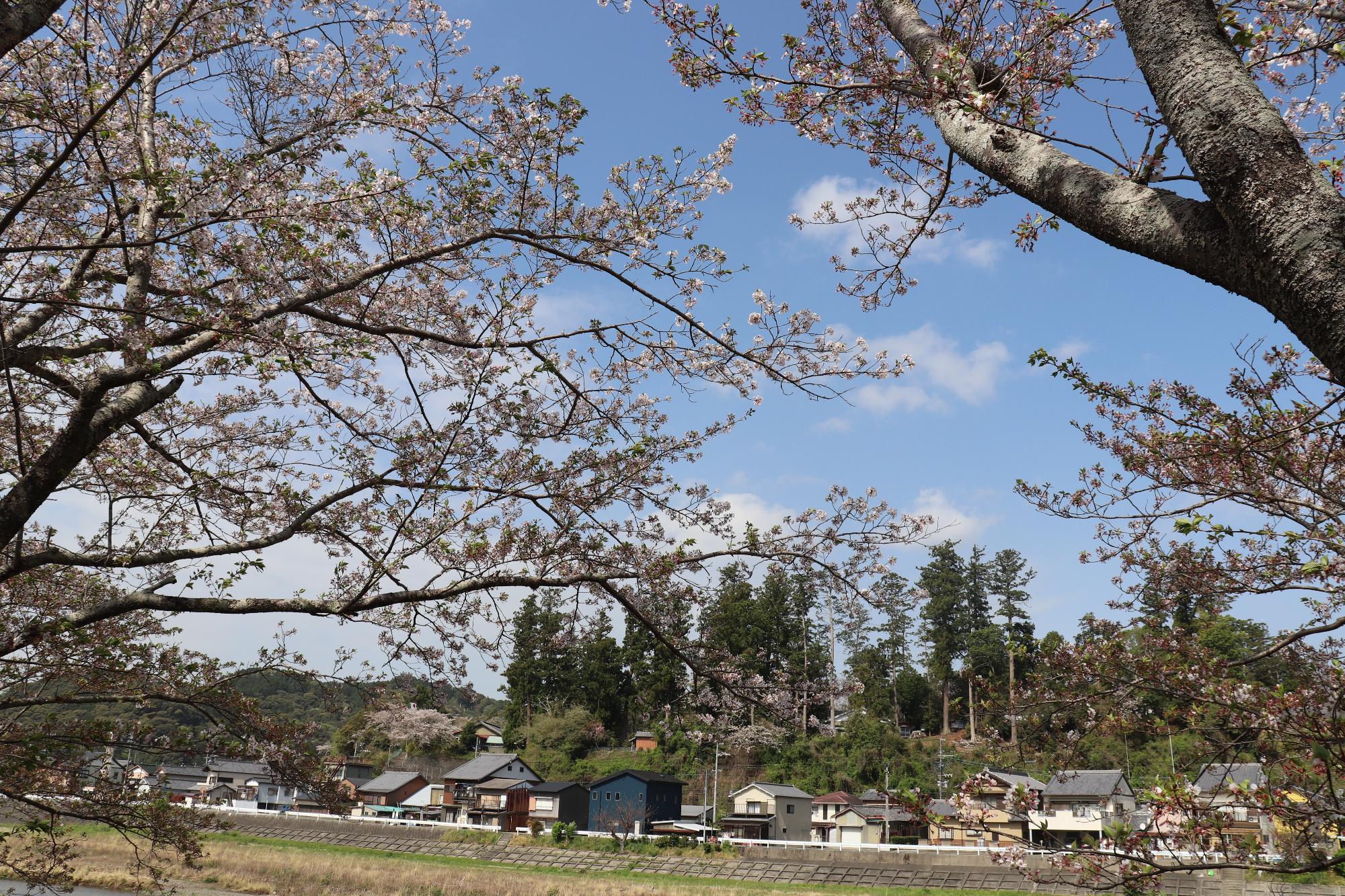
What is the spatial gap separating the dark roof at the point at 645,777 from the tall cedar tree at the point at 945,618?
21.8m

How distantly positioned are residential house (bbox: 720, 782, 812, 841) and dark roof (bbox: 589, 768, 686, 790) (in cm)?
280

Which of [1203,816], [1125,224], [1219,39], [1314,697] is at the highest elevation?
[1219,39]

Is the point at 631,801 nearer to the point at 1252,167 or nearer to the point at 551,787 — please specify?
the point at 551,787

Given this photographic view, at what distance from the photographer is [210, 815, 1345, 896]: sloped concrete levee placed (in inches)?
793

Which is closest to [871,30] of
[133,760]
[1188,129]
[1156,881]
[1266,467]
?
[1188,129]

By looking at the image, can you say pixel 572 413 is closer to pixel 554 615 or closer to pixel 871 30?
pixel 554 615

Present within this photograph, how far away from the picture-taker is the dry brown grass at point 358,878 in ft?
61.9

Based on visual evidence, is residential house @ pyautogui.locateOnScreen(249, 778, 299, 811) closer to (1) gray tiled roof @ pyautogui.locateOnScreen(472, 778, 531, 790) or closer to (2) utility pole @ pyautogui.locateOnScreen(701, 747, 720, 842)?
(1) gray tiled roof @ pyautogui.locateOnScreen(472, 778, 531, 790)

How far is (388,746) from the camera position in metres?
50.2

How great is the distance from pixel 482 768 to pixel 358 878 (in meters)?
19.6

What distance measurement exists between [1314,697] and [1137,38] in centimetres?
366

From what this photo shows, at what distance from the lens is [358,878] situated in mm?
20547

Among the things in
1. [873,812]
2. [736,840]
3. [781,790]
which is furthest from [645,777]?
[873,812]

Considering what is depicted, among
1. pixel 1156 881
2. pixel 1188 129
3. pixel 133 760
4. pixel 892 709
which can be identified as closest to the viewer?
pixel 1188 129
